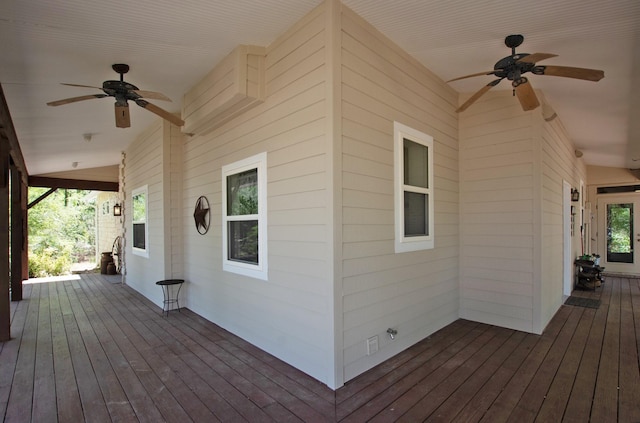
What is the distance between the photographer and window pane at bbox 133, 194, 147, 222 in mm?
5996

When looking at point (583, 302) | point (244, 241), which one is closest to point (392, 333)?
point (244, 241)

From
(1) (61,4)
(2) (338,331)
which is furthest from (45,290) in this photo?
(2) (338,331)

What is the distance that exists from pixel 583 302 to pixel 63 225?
62.5ft

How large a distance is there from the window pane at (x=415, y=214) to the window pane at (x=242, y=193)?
1612 millimetres

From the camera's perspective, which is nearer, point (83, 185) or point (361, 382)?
point (361, 382)

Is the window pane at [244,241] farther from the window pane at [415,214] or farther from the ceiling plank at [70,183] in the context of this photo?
the ceiling plank at [70,183]

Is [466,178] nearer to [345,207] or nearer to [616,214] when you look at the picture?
[345,207]

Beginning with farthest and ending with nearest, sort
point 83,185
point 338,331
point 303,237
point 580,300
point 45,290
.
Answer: point 83,185 < point 45,290 < point 580,300 < point 303,237 < point 338,331

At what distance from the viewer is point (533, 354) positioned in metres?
3.14

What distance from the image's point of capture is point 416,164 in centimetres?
351

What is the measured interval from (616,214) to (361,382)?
8.88 metres

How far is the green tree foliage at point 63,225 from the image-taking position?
13242 millimetres

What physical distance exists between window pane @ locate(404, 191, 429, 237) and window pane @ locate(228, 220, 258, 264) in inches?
63.6

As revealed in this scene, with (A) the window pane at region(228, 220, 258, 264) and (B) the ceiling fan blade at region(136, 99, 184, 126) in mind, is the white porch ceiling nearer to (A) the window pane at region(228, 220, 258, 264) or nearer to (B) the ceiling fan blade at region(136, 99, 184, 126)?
(B) the ceiling fan blade at region(136, 99, 184, 126)
